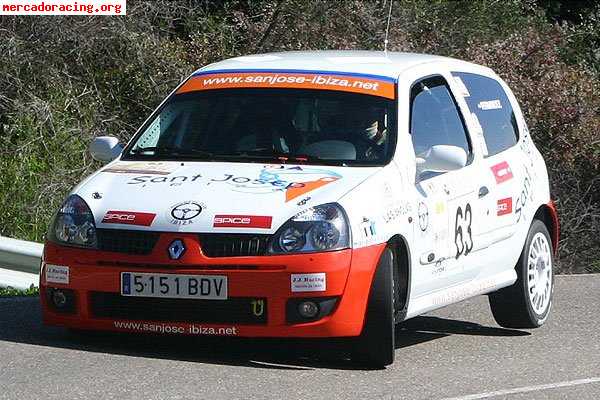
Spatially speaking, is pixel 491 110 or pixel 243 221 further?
pixel 491 110

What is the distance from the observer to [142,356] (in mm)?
7672

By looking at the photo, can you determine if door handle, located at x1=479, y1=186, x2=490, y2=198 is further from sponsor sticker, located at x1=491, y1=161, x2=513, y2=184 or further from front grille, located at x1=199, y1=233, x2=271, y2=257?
front grille, located at x1=199, y1=233, x2=271, y2=257

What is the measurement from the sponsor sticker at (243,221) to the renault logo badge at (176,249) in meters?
0.19

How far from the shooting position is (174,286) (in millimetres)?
7344

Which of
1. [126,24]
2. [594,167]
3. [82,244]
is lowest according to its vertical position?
[594,167]

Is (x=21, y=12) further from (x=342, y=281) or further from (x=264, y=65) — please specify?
(x=342, y=281)

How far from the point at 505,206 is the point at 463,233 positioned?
2.04ft

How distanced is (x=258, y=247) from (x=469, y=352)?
1784 millimetres

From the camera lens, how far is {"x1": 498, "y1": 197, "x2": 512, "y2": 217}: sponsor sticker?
894 cm

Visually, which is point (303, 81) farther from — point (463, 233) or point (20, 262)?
point (20, 262)

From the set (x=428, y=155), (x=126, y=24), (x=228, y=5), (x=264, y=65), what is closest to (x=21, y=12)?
(x=126, y=24)

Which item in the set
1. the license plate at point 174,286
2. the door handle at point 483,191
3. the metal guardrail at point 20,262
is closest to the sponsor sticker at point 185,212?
the license plate at point 174,286

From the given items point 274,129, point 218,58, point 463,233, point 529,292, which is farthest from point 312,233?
point 218,58

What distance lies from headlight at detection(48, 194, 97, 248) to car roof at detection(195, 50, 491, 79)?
1.65 meters
